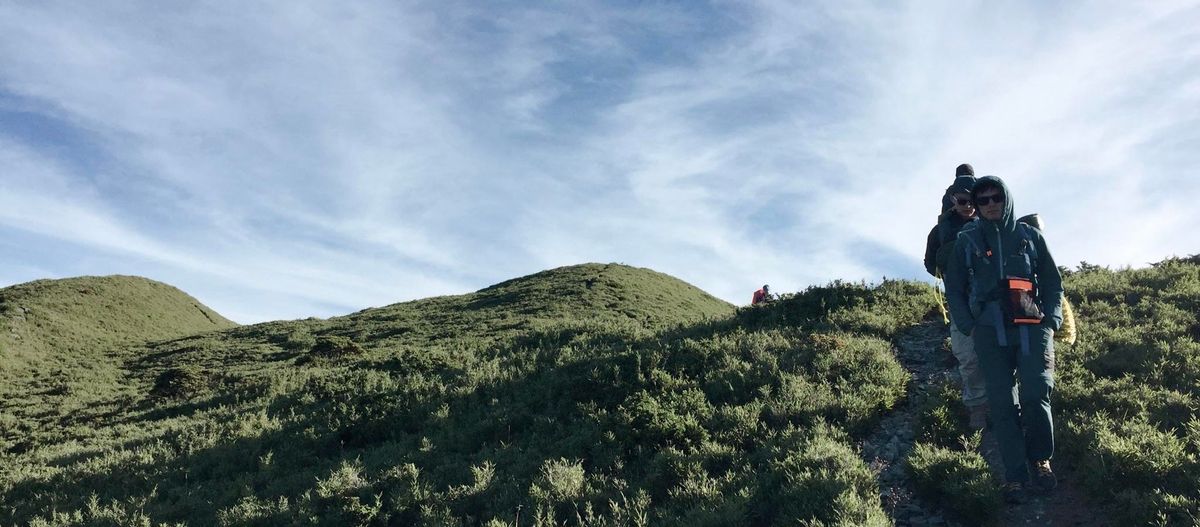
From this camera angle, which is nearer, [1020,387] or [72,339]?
[1020,387]

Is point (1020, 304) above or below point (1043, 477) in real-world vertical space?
above

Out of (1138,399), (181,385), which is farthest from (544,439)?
(181,385)

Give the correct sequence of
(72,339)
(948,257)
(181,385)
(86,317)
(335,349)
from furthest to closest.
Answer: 1. (86,317)
2. (72,339)
3. (335,349)
4. (181,385)
5. (948,257)

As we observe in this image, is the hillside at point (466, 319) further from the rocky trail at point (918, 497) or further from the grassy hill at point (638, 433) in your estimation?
the rocky trail at point (918, 497)

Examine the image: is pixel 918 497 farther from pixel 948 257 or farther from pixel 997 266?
pixel 948 257

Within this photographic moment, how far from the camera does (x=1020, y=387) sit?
5.79 m

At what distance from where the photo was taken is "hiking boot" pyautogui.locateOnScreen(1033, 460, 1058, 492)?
5761 millimetres

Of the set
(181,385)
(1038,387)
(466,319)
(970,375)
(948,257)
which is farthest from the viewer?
(466,319)

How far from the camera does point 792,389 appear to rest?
8703 mm

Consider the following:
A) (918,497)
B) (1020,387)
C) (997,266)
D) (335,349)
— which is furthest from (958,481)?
(335,349)

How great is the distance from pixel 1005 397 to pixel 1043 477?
86cm

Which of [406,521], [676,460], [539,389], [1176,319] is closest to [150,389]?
[539,389]

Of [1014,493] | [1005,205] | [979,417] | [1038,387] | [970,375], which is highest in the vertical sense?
[1005,205]

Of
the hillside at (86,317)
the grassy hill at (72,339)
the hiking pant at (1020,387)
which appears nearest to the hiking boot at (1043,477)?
the hiking pant at (1020,387)
